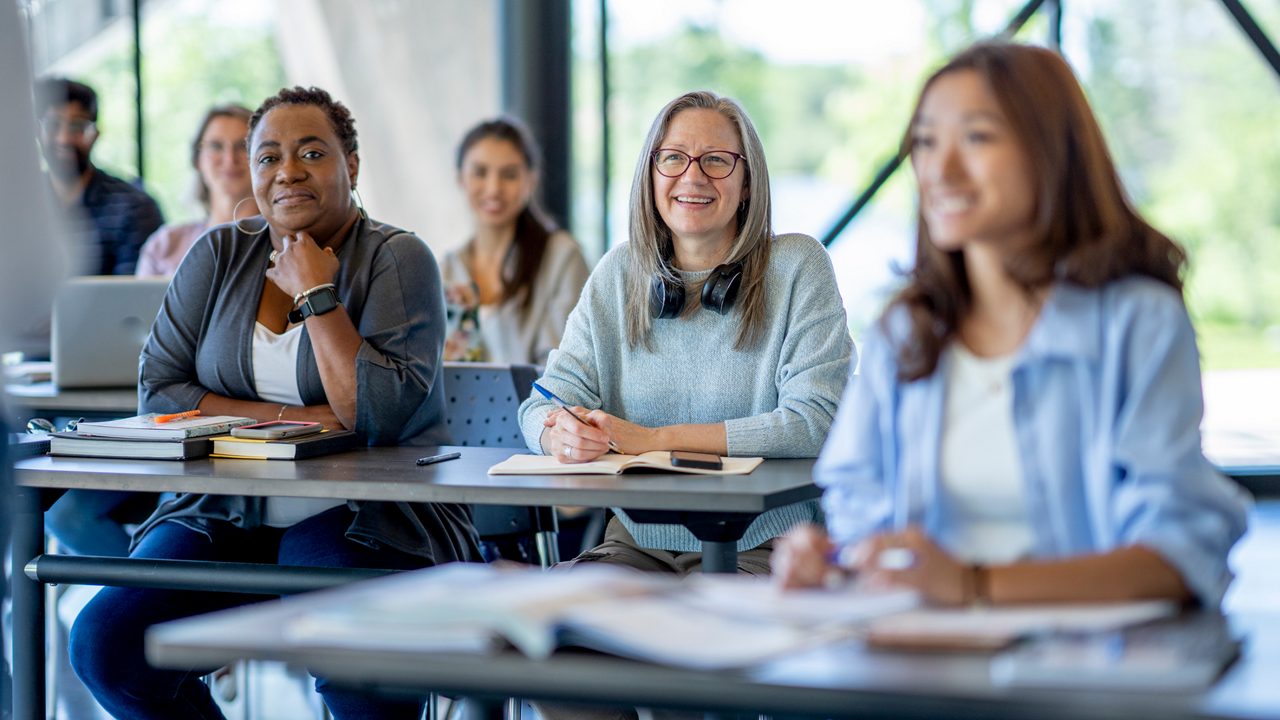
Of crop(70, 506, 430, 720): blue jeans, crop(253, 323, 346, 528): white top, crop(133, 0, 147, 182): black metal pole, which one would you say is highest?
crop(133, 0, 147, 182): black metal pole

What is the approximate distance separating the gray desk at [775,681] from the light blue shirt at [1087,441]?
5.5 inches

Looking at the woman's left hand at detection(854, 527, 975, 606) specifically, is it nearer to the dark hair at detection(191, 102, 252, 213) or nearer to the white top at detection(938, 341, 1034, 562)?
the white top at detection(938, 341, 1034, 562)

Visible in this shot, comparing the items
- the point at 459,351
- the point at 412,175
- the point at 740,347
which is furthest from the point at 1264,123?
the point at 740,347

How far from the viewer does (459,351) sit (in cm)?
441

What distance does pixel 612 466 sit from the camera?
2203 millimetres

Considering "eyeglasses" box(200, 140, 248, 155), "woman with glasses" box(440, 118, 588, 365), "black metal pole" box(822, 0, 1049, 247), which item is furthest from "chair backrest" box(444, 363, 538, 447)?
"black metal pole" box(822, 0, 1049, 247)

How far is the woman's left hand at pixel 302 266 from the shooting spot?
2682mm

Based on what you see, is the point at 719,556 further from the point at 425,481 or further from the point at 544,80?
the point at 544,80

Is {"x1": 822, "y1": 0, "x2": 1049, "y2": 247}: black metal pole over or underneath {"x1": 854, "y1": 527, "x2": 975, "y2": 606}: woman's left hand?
over

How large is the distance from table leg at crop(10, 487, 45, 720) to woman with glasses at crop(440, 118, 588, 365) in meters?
1.91

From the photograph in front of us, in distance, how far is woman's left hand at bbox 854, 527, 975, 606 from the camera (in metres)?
1.39

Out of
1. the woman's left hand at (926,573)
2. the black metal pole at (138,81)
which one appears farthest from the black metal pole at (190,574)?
the black metal pole at (138,81)

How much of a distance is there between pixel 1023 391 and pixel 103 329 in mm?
2590

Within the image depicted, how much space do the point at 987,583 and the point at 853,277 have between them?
5616 millimetres
